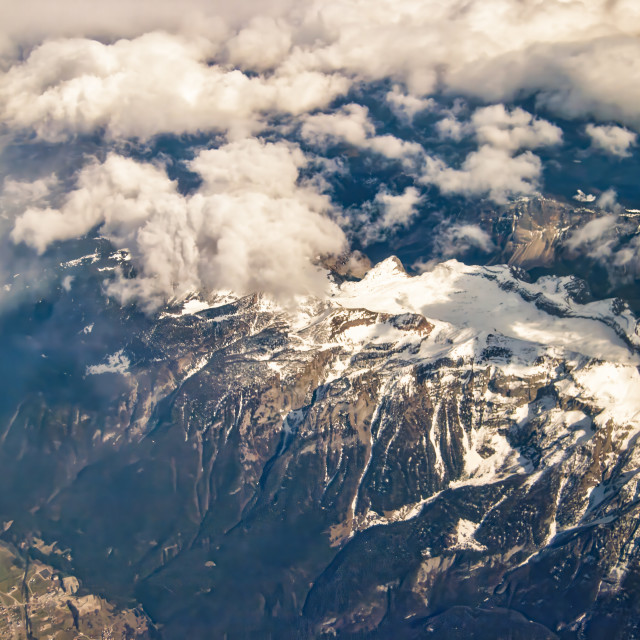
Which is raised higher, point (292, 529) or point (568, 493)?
point (568, 493)

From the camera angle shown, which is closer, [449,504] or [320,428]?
[449,504]

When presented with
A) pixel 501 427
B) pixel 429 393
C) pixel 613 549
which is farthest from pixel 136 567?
pixel 613 549

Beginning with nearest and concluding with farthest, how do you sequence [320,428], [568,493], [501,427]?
[568,493]
[501,427]
[320,428]

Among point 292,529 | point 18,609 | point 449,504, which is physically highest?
point 449,504

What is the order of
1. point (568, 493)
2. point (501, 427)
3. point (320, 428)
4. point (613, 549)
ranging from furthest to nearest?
point (320, 428) < point (501, 427) < point (568, 493) < point (613, 549)

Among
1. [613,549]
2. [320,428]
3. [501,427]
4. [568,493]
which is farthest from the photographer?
[320,428]

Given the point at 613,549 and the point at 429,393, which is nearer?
the point at 613,549

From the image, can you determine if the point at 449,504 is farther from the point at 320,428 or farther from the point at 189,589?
the point at 189,589

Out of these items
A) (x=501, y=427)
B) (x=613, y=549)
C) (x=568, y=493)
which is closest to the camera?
(x=613, y=549)

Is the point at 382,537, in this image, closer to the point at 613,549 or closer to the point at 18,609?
the point at 613,549

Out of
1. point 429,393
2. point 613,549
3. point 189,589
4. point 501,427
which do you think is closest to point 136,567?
point 189,589
